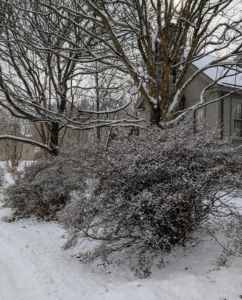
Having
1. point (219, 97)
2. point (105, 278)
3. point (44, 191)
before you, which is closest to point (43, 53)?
point (44, 191)

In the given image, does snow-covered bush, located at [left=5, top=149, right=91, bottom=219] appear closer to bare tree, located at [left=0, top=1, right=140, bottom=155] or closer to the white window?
bare tree, located at [left=0, top=1, right=140, bottom=155]

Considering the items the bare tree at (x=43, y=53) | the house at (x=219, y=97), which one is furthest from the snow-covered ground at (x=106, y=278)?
the house at (x=219, y=97)

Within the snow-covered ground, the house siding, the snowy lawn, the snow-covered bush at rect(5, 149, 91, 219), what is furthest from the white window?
the snowy lawn

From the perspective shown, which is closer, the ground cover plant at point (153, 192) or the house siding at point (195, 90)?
the ground cover plant at point (153, 192)

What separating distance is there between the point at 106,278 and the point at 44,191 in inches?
140

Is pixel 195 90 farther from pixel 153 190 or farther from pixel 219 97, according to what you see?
pixel 153 190

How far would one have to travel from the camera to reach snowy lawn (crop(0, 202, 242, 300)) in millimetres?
3035

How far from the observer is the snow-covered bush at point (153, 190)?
3604mm

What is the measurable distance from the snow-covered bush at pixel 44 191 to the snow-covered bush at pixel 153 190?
2.76 metres

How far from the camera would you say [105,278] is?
3.71 metres

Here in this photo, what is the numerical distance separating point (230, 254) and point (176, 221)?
86 centimetres

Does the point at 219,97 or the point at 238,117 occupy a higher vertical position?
the point at 219,97

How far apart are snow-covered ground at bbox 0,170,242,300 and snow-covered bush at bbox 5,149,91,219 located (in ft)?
6.32

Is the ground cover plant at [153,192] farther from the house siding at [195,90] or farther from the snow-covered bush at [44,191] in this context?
the house siding at [195,90]
